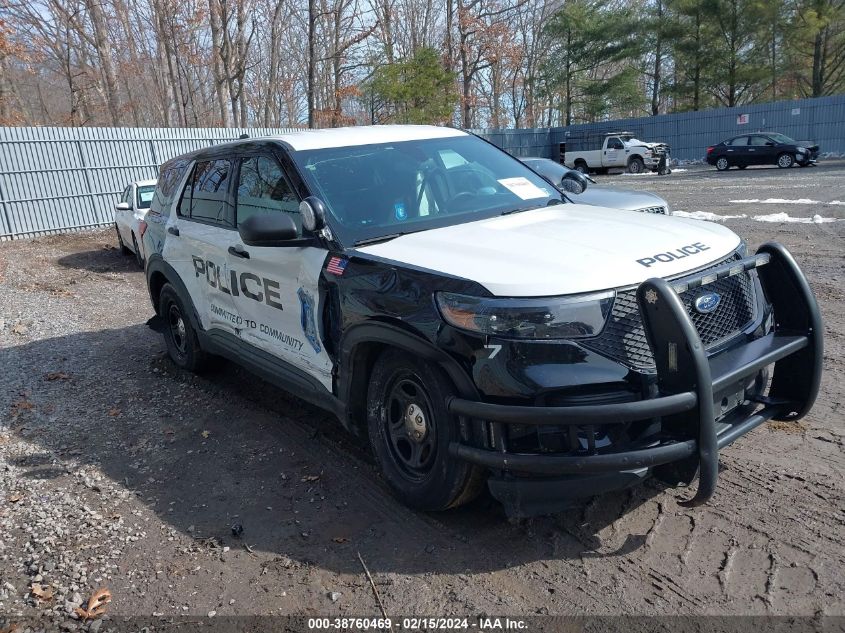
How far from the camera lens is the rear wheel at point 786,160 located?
2566 centimetres

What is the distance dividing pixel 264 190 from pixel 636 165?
94.6ft

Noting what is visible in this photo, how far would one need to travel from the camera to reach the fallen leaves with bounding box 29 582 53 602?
10.0 ft

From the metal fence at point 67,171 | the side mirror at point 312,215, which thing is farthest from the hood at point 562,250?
the metal fence at point 67,171

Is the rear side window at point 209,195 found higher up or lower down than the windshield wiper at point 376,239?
higher up

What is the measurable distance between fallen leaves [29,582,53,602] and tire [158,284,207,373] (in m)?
2.71

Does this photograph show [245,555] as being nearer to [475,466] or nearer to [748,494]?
[475,466]

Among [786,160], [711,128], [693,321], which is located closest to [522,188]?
[693,321]

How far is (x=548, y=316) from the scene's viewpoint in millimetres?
2775

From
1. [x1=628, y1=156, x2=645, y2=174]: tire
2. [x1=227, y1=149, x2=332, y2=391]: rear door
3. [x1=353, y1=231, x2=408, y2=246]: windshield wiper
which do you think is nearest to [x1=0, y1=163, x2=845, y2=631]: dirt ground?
[x1=227, y1=149, x2=332, y2=391]: rear door

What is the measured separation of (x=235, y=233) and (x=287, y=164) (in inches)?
30.3

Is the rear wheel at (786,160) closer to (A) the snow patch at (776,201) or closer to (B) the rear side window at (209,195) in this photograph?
(A) the snow patch at (776,201)

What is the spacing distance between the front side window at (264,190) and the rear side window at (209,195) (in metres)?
0.20

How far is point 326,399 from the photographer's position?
153 inches

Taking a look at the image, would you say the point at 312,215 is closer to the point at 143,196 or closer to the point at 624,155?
the point at 143,196
